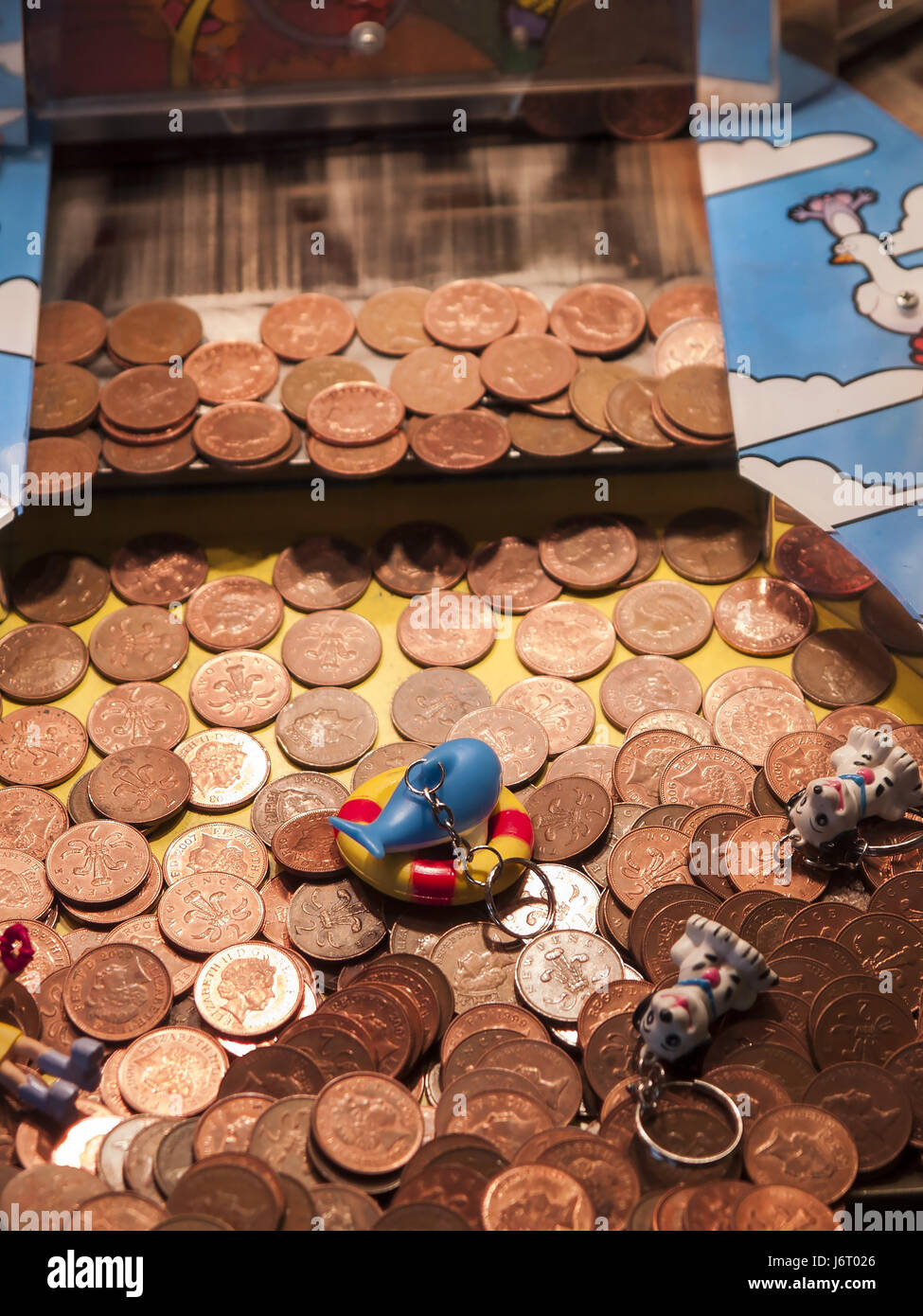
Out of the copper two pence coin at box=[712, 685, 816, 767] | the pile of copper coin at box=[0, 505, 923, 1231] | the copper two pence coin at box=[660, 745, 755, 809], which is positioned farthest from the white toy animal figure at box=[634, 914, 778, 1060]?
the copper two pence coin at box=[712, 685, 816, 767]

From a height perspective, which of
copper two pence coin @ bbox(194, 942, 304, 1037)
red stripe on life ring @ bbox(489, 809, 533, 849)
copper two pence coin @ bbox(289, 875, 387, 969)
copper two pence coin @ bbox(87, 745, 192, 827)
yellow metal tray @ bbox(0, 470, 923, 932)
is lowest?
copper two pence coin @ bbox(194, 942, 304, 1037)

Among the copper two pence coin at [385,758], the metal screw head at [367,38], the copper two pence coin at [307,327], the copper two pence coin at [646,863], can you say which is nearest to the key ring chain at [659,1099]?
the copper two pence coin at [646,863]

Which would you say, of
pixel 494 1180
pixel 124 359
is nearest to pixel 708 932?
pixel 494 1180

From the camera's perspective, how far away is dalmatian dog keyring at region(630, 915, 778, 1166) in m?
2.97

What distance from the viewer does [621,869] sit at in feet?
11.9

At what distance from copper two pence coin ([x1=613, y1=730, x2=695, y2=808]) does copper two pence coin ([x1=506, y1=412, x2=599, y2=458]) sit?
1.13 meters

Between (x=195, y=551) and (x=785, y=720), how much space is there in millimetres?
2179

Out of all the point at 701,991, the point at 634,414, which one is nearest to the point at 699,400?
the point at 634,414

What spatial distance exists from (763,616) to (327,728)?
156cm

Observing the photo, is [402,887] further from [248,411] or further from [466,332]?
[466,332]

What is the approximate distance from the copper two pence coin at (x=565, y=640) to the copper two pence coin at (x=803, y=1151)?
5.46 ft

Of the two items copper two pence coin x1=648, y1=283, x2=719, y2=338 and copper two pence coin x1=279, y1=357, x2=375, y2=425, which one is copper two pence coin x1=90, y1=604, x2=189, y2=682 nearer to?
copper two pence coin x1=279, y1=357, x2=375, y2=425

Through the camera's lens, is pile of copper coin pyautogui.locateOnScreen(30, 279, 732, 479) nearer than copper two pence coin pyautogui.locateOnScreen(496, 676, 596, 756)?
No

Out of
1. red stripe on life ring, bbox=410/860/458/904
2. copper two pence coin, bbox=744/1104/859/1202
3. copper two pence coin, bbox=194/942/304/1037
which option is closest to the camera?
copper two pence coin, bbox=744/1104/859/1202
